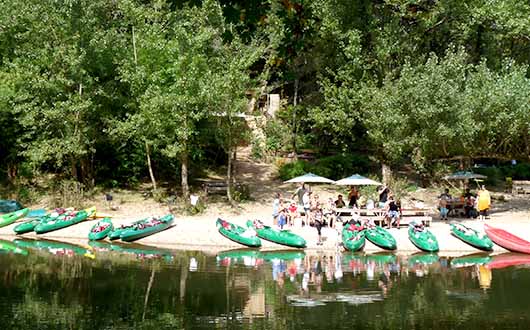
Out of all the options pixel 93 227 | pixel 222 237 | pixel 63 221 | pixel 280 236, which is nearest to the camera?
pixel 280 236

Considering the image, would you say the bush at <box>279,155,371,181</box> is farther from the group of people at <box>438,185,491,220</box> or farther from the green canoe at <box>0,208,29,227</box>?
the green canoe at <box>0,208,29,227</box>

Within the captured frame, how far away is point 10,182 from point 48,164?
1.97 metres

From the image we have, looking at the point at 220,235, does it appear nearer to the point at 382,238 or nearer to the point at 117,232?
the point at 117,232

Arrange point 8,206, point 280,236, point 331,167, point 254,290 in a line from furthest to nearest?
point 331,167
point 8,206
point 280,236
point 254,290

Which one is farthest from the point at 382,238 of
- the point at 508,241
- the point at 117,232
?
the point at 117,232

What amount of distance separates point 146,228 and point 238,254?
13.0 ft

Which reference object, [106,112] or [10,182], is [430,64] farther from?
[10,182]

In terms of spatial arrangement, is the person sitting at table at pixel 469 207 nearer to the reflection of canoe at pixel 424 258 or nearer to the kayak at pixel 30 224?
the reflection of canoe at pixel 424 258

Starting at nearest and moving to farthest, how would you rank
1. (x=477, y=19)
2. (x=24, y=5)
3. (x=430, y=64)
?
(x=430, y=64) → (x=24, y=5) → (x=477, y=19)

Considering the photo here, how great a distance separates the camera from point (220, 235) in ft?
81.7

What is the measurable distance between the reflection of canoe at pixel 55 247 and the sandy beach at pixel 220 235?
2.16 feet

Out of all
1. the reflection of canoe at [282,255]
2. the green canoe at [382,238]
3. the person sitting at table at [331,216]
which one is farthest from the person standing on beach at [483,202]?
the reflection of canoe at [282,255]

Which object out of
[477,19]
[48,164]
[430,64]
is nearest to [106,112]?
[48,164]

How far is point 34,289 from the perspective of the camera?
17609 millimetres
